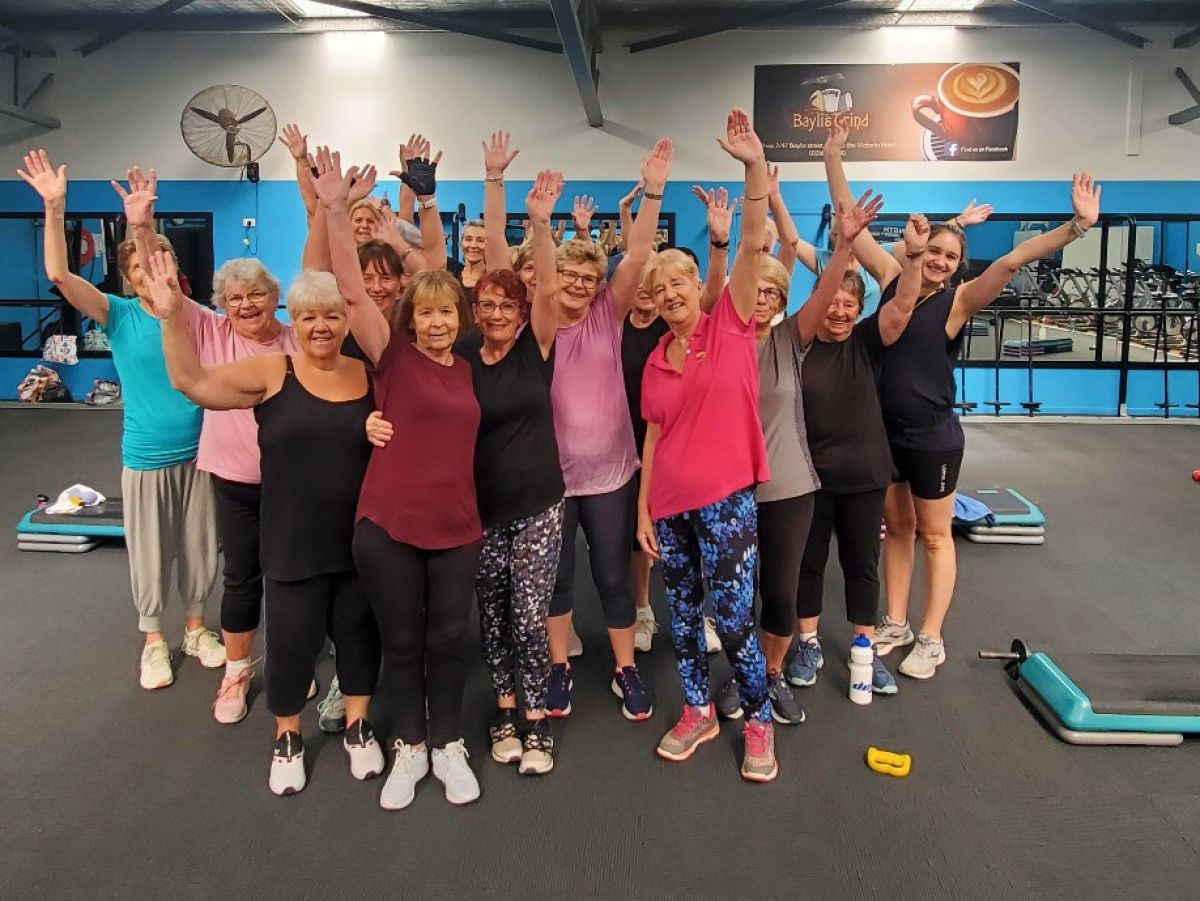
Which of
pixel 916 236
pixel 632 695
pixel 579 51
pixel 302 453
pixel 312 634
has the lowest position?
pixel 632 695

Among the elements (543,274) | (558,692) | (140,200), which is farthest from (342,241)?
(558,692)

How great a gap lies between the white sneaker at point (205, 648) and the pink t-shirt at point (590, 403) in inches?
59.3

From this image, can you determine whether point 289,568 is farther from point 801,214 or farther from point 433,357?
point 801,214

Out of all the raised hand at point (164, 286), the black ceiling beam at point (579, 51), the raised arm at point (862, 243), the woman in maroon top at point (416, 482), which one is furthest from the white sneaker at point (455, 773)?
the black ceiling beam at point (579, 51)

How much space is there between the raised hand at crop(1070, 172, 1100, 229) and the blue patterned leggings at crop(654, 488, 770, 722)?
4.60 ft

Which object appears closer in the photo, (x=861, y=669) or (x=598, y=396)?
(x=598, y=396)

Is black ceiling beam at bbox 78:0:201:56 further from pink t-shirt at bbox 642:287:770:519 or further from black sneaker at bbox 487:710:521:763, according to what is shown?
black sneaker at bbox 487:710:521:763

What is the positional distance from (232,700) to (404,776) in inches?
30.0

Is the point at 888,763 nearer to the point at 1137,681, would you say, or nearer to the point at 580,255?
the point at 1137,681

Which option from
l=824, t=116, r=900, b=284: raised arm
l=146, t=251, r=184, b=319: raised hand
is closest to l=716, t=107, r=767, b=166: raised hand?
l=824, t=116, r=900, b=284: raised arm

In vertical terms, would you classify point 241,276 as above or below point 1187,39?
below

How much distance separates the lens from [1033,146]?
8.06 meters

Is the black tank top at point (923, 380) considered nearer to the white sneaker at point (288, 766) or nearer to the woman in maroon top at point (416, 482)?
the woman in maroon top at point (416, 482)

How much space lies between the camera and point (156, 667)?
2779 millimetres
